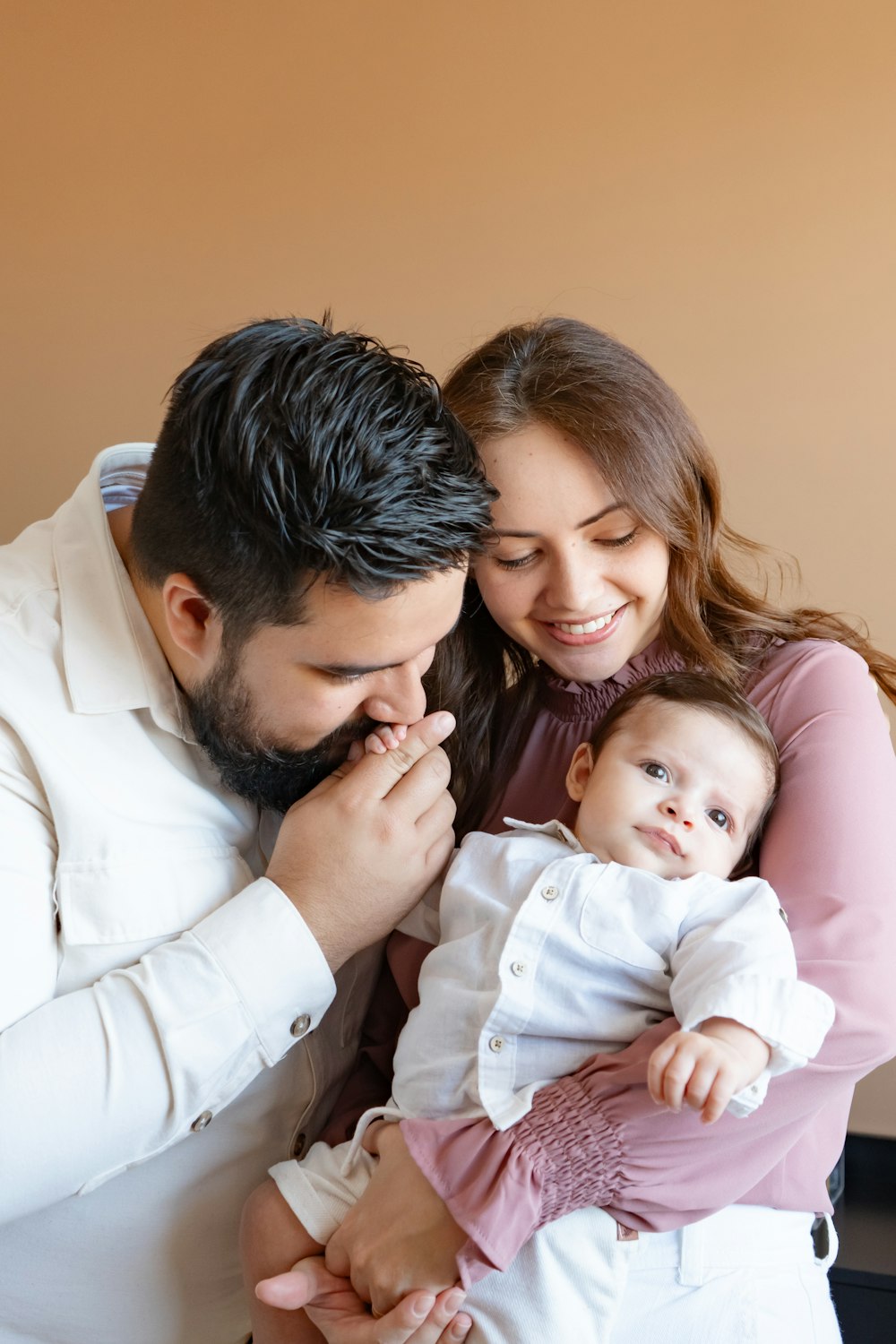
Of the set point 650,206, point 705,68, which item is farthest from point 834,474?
point 705,68

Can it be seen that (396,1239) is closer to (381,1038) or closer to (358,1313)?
(358,1313)

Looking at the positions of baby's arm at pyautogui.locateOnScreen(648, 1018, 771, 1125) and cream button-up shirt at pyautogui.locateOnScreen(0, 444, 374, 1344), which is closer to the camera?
baby's arm at pyautogui.locateOnScreen(648, 1018, 771, 1125)

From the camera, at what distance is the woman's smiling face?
1.54 metres

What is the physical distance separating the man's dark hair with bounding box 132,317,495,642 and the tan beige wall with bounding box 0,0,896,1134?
128cm

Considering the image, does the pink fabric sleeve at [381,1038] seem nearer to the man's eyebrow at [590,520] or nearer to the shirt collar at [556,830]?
the shirt collar at [556,830]

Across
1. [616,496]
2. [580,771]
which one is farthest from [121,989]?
[616,496]

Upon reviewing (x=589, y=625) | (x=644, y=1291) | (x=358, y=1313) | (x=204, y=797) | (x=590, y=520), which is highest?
(x=590, y=520)

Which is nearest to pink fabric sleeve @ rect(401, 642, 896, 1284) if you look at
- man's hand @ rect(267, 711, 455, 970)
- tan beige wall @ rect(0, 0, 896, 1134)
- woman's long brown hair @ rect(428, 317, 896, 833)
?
man's hand @ rect(267, 711, 455, 970)

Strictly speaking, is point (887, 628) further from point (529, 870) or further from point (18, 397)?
point (18, 397)

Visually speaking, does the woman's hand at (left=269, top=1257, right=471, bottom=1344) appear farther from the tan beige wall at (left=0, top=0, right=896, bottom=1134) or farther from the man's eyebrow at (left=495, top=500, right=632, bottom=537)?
the tan beige wall at (left=0, top=0, right=896, bottom=1134)

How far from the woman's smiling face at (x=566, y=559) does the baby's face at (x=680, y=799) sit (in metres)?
0.19

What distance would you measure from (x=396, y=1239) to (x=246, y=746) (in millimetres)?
580

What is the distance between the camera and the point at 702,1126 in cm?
121

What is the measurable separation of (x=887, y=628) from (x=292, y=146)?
1.75 meters
